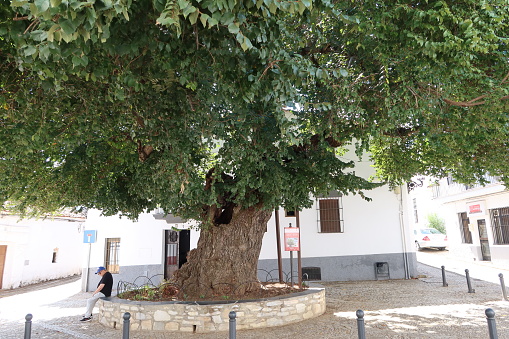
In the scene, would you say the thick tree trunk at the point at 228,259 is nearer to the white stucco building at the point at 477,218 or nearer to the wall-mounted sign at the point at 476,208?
the white stucco building at the point at 477,218

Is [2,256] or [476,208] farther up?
[476,208]

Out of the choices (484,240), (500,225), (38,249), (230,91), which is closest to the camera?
(230,91)

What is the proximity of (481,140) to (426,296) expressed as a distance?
558 centimetres

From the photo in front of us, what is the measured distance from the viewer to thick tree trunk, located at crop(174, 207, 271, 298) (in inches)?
334

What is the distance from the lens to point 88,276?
1490 centimetres

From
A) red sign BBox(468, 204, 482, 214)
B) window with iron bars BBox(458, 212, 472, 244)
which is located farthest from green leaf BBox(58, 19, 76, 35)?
window with iron bars BBox(458, 212, 472, 244)

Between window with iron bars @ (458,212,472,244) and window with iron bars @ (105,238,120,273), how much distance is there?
62.2 ft

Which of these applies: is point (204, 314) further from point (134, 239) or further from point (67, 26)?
point (134, 239)

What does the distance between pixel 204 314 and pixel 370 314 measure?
4238 mm

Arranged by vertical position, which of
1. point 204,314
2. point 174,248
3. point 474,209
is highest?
point 474,209

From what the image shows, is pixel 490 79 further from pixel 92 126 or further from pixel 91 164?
pixel 91 164

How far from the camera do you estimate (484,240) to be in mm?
18422

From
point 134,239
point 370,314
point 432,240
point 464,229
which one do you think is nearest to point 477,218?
point 464,229

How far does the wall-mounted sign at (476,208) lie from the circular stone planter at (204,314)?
14575 mm
